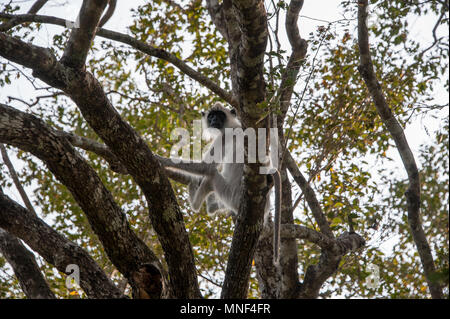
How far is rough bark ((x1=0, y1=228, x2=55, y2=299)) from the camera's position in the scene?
388cm

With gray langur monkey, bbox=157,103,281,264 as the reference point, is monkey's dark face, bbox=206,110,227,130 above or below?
above

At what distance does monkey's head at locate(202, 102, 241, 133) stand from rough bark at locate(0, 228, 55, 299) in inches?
119

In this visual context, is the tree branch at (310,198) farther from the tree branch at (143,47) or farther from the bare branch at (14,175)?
the bare branch at (14,175)

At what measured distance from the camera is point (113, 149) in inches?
147

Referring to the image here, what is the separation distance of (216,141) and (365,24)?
2.49 meters

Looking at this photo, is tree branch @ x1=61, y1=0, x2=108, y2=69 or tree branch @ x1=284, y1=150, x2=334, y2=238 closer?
tree branch @ x1=61, y1=0, x2=108, y2=69

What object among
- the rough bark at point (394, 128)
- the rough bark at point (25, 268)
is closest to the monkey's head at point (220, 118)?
the rough bark at point (394, 128)

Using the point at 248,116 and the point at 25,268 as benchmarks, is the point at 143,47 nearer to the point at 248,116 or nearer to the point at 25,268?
the point at 248,116

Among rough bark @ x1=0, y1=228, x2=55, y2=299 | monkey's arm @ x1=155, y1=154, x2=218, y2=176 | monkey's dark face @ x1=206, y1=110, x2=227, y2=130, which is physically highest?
monkey's dark face @ x1=206, y1=110, x2=227, y2=130

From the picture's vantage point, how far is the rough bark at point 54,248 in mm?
3701

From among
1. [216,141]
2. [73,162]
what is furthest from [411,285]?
[73,162]

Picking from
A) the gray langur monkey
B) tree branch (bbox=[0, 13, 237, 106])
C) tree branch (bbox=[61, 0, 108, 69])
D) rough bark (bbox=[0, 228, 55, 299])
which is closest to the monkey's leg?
the gray langur monkey

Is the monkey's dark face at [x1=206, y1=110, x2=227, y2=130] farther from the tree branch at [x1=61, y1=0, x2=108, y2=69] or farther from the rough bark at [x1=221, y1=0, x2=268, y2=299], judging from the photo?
the tree branch at [x1=61, y1=0, x2=108, y2=69]
